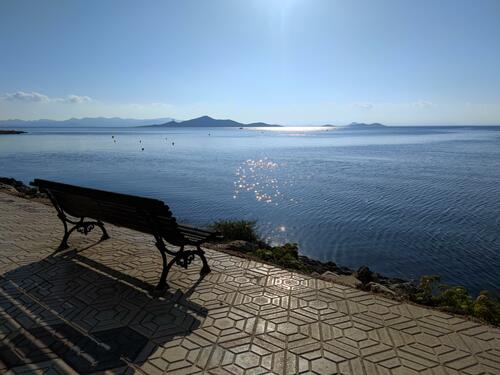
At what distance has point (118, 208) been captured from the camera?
225 inches

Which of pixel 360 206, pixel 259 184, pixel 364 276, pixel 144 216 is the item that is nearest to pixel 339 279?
pixel 364 276

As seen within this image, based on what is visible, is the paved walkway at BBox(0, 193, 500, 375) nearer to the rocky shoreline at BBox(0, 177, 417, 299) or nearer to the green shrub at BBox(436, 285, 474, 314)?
the green shrub at BBox(436, 285, 474, 314)

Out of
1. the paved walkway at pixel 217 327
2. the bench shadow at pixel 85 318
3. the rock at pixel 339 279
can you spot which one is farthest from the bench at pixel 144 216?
the rock at pixel 339 279

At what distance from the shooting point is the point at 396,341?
163 inches

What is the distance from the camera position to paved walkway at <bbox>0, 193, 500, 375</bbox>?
3701 mm

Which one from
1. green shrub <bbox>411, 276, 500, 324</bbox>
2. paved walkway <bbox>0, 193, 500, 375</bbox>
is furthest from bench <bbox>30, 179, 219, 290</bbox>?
green shrub <bbox>411, 276, 500, 324</bbox>

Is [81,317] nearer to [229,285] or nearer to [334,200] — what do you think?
[229,285]

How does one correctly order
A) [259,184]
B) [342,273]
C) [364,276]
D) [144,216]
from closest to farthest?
1. [144,216]
2. [364,276]
3. [342,273]
4. [259,184]

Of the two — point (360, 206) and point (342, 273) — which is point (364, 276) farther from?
point (360, 206)

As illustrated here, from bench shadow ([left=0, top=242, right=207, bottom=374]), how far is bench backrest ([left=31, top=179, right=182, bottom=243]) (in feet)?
3.05

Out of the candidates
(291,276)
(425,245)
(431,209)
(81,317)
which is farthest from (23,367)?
(431,209)

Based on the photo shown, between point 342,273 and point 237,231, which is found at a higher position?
point 237,231

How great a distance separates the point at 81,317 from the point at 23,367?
103 centimetres

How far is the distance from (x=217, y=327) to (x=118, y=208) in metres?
2.52
